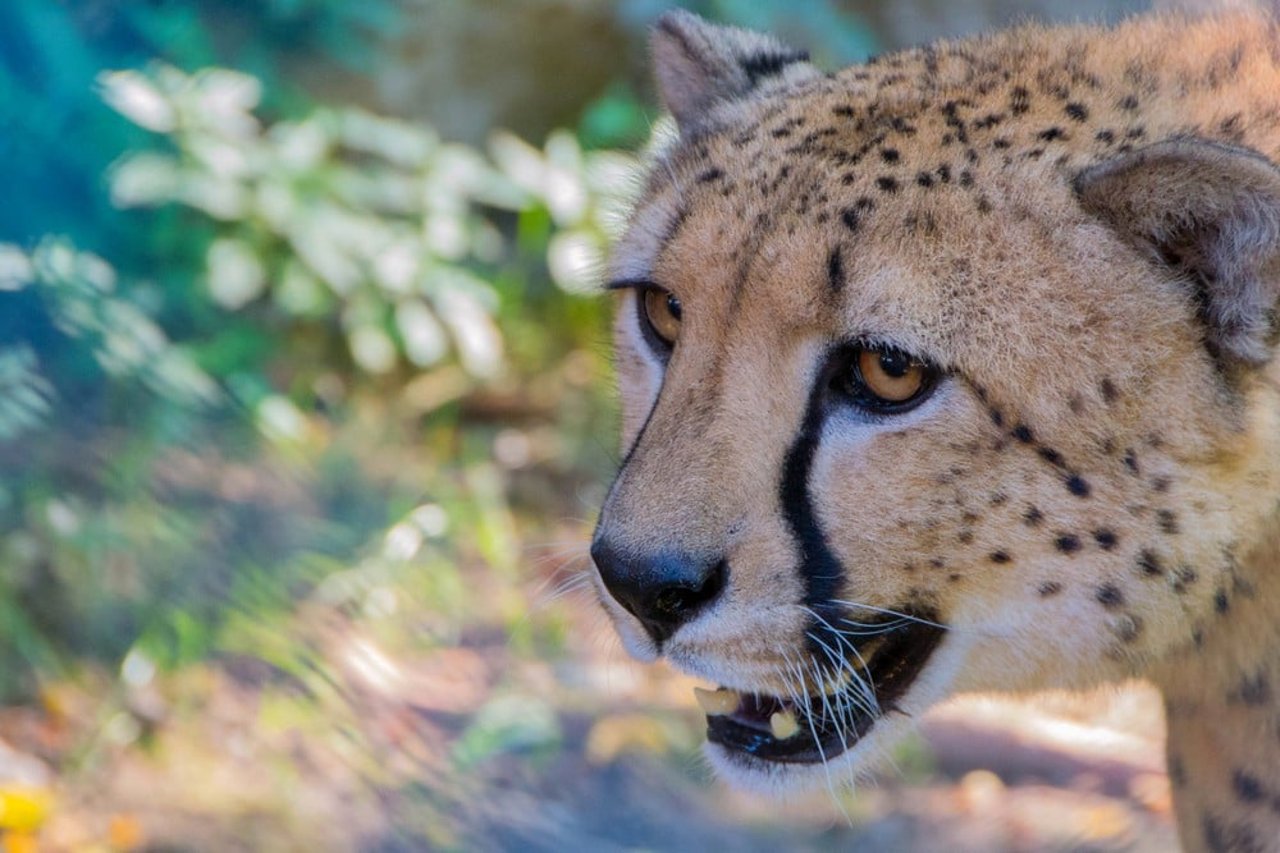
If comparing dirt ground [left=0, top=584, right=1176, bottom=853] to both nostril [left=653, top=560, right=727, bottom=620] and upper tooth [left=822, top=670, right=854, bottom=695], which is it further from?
nostril [left=653, top=560, right=727, bottom=620]

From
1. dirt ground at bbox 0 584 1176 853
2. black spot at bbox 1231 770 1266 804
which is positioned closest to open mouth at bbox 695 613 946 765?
black spot at bbox 1231 770 1266 804

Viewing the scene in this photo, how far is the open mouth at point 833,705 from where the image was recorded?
1.72m

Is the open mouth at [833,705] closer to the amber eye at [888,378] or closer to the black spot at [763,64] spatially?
the amber eye at [888,378]

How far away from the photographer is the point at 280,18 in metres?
3.91

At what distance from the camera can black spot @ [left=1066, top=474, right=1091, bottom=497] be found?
1.61 meters

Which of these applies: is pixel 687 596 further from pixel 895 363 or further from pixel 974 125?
pixel 974 125

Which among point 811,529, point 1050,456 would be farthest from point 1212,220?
point 811,529

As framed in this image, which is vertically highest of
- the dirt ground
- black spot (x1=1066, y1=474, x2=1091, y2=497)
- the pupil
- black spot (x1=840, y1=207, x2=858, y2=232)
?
black spot (x1=840, y1=207, x2=858, y2=232)

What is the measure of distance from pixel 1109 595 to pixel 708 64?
42.5 inches

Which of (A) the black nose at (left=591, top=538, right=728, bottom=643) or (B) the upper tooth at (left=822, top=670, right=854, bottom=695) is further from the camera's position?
(B) the upper tooth at (left=822, top=670, right=854, bottom=695)

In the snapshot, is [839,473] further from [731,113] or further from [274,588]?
[274,588]

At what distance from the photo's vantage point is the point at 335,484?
369cm

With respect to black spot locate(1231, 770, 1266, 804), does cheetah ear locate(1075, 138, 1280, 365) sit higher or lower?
higher

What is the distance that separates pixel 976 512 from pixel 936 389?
0.15 meters
